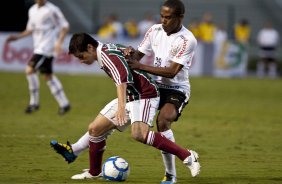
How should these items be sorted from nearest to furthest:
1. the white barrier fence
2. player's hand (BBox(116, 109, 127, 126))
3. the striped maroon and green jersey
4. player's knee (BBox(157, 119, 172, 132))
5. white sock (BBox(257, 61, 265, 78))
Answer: player's hand (BBox(116, 109, 127, 126)) < the striped maroon and green jersey < player's knee (BBox(157, 119, 172, 132)) < the white barrier fence < white sock (BBox(257, 61, 265, 78))

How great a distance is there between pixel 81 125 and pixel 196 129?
2421 millimetres

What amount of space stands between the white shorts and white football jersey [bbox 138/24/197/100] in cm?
47

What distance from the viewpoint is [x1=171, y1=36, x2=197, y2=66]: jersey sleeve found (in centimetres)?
954

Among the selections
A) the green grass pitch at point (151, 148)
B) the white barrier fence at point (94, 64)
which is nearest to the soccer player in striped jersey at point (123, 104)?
the green grass pitch at point (151, 148)

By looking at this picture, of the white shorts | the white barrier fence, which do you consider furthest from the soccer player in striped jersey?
the white barrier fence

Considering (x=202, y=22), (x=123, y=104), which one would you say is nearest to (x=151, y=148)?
(x=123, y=104)

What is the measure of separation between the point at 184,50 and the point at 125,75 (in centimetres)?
95

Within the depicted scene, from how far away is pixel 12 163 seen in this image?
35.6 feet

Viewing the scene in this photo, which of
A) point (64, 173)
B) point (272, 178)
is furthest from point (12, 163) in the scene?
point (272, 178)

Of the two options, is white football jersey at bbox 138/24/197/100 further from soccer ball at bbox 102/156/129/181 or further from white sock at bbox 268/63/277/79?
white sock at bbox 268/63/277/79

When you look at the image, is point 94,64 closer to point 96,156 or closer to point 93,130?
point 96,156

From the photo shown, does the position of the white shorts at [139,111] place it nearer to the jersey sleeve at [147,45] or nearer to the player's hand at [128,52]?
the player's hand at [128,52]

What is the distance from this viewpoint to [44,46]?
17.9m

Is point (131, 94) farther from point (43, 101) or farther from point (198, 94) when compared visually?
point (198, 94)
